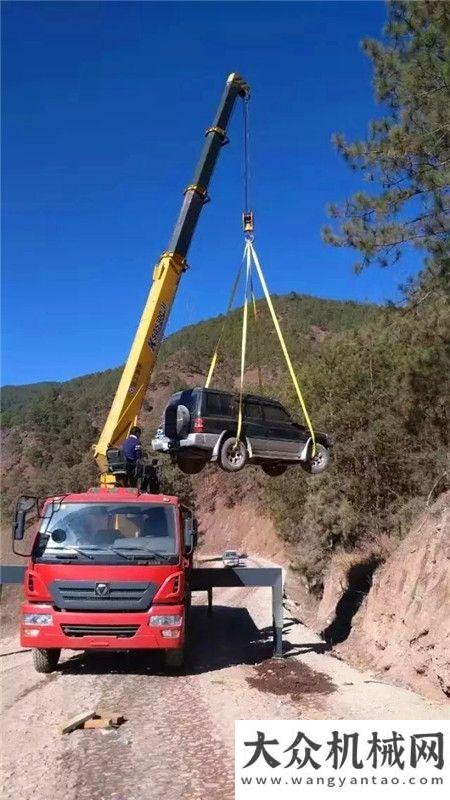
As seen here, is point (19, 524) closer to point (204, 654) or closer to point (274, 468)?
point (204, 654)

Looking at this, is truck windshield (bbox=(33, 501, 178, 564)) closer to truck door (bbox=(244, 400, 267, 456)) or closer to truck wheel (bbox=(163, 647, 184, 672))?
truck wheel (bbox=(163, 647, 184, 672))

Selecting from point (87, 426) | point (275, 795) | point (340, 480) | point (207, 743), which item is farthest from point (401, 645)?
point (87, 426)

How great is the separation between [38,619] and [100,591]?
84 centimetres

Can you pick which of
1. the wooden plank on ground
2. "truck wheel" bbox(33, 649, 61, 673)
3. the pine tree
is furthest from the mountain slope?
the wooden plank on ground

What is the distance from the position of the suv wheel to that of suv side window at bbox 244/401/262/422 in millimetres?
655

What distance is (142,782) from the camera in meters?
5.09

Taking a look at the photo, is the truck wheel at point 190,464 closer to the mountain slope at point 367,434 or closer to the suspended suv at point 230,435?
the suspended suv at point 230,435

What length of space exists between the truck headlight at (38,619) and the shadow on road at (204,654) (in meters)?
1.08

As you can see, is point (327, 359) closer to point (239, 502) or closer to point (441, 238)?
point (441, 238)

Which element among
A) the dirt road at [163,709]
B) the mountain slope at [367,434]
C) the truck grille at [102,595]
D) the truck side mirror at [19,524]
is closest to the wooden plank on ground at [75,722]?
the dirt road at [163,709]

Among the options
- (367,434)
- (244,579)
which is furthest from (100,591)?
(367,434)

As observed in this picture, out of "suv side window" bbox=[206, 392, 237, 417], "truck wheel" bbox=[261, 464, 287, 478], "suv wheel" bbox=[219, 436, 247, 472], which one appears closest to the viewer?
"suv wheel" bbox=[219, 436, 247, 472]

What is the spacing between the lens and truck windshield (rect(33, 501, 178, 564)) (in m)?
8.38

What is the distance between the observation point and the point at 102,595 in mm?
8117
